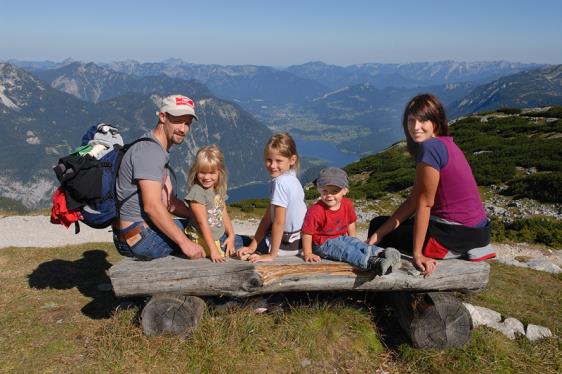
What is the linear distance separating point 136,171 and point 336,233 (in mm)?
2996

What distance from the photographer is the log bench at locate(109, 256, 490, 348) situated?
5.93 m

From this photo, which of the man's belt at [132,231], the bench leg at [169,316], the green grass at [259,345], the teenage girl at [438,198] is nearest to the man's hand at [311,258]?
the green grass at [259,345]

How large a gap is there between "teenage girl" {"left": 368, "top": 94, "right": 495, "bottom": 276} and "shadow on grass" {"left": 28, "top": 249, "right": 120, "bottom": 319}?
5201mm

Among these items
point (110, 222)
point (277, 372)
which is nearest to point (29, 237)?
point (110, 222)

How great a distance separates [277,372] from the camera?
5.48m

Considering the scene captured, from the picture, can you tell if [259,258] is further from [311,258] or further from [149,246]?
[149,246]

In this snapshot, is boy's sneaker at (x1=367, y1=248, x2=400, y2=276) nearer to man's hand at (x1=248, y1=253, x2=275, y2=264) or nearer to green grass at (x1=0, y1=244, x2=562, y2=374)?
green grass at (x1=0, y1=244, x2=562, y2=374)

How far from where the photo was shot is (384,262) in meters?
5.46

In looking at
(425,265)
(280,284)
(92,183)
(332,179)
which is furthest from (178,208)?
(425,265)

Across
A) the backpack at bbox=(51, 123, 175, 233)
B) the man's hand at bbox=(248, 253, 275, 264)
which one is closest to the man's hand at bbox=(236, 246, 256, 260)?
the man's hand at bbox=(248, 253, 275, 264)

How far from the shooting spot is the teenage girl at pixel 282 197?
5867mm

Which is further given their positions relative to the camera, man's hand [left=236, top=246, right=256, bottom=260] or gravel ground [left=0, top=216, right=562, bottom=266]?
gravel ground [left=0, top=216, right=562, bottom=266]

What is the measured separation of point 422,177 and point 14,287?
8.50 metres

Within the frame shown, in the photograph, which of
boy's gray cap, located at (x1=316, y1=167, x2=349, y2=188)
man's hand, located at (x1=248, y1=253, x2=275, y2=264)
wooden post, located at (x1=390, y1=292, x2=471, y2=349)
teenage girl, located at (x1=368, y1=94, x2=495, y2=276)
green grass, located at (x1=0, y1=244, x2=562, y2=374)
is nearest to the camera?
teenage girl, located at (x1=368, y1=94, x2=495, y2=276)
